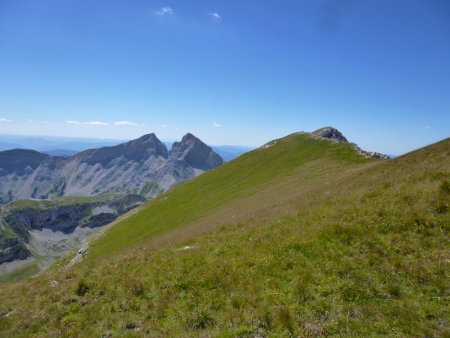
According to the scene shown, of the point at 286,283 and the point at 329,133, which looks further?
the point at 329,133

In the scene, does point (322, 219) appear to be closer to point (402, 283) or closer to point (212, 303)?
point (402, 283)

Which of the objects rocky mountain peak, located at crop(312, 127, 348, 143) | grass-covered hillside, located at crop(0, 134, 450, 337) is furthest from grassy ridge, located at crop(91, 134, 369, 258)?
grass-covered hillside, located at crop(0, 134, 450, 337)

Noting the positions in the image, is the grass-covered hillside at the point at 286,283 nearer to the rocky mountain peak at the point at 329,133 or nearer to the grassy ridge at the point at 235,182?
the grassy ridge at the point at 235,182

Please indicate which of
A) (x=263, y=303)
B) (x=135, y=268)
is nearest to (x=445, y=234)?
(x=263, y=303)

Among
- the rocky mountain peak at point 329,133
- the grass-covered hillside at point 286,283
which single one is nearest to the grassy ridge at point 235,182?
the rocky mountain peak at point 329,133

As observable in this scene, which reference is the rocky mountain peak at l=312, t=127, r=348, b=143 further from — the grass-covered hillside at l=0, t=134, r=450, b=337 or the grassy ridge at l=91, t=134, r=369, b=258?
the grass-covered hillside at l=0, t=134, r=450, b=337

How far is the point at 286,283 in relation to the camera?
13.7 meters

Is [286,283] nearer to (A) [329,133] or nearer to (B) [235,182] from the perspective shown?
(B) [235,182]

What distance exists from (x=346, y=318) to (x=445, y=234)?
8.05 m

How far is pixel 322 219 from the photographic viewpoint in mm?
20172

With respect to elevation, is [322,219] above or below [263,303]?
above

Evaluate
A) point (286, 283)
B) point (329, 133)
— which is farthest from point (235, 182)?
point (286, 283)

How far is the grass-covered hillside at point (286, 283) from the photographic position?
11250 mm

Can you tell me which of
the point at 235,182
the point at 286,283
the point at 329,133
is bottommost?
the point at 286,283
